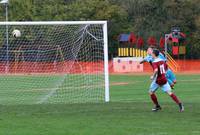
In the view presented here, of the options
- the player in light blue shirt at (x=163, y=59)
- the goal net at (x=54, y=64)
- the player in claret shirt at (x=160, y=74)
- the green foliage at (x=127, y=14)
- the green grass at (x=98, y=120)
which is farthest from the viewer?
the green foliage at (x=127, y=14)

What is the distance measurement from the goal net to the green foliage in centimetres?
2977

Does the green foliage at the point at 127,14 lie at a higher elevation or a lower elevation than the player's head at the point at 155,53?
lower

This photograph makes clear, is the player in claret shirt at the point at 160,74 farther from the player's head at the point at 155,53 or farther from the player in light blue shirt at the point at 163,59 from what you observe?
the player in light blue shirt at the point at 163,59

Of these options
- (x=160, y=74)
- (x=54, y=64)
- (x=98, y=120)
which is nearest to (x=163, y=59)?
(x=160, y=74)

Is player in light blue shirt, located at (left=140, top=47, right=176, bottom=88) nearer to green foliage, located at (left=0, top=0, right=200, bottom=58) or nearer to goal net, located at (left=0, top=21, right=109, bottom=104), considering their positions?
goal net, located at (left=0, top=21, right=109, bottom=104)

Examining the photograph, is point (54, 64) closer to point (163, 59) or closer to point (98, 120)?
point (163, 59)

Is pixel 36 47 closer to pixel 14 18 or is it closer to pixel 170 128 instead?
pixel 170 128

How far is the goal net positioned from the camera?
79.0ft

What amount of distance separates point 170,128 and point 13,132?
138 inches

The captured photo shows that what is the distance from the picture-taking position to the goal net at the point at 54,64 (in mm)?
24094

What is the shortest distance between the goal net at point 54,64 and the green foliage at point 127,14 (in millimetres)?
29765

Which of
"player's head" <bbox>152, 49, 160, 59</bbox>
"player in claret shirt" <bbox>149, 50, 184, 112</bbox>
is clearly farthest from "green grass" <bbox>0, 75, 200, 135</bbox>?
"player's head" <bbox>152, 49, 160, 59</bbox>

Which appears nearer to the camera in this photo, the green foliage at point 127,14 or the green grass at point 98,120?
the green grass at point 98,120

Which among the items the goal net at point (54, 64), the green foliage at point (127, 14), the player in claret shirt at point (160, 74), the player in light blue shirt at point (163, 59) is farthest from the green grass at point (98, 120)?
the green foliage at point (127, 14)
